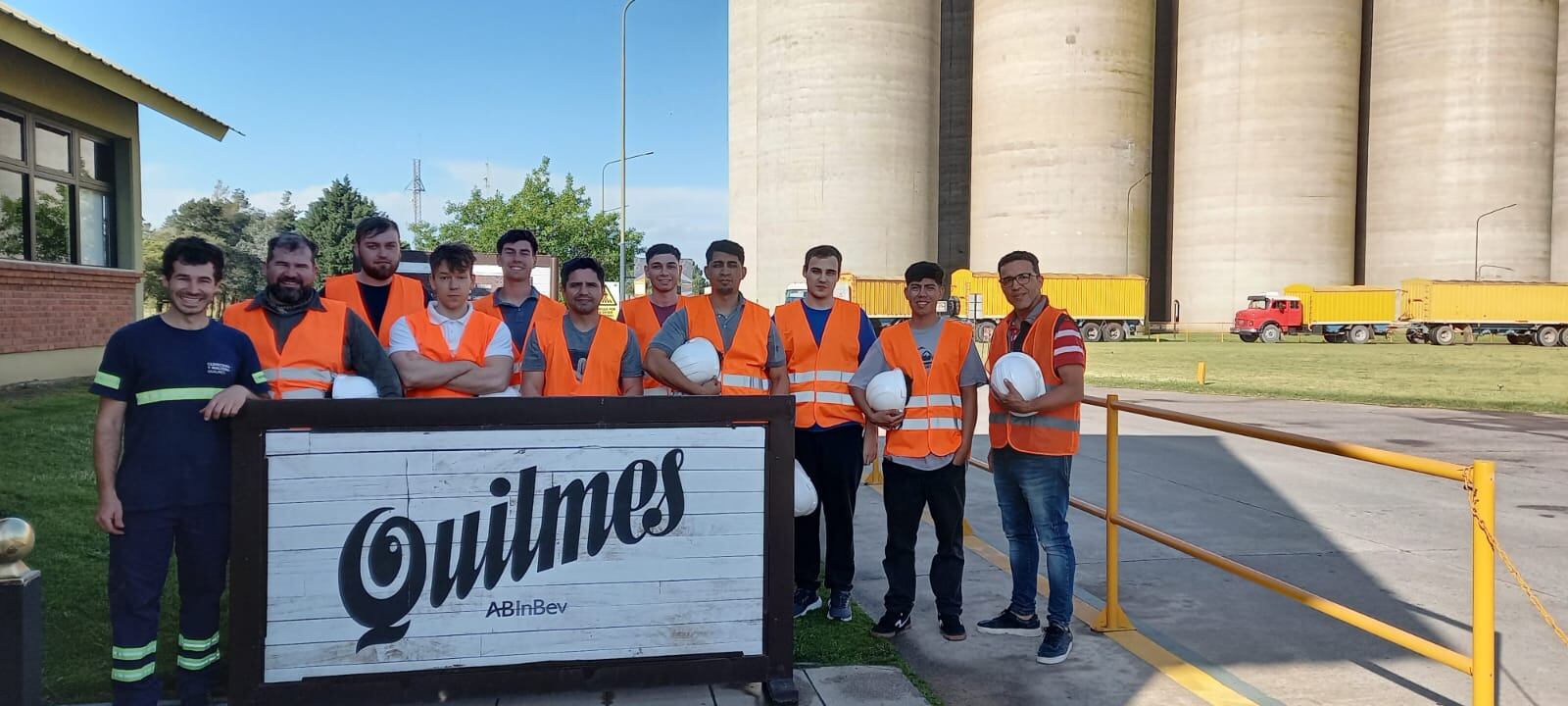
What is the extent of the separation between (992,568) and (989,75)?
44205 millimetres

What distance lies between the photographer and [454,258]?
4.84 m

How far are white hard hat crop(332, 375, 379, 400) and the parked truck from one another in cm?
4489

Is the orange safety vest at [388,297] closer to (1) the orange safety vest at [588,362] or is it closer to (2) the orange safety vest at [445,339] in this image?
(2) the orange safety vest at [445,339]

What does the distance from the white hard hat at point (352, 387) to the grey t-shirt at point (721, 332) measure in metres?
1.33

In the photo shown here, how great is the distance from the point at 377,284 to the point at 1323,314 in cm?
4733

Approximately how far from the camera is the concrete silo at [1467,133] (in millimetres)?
45688

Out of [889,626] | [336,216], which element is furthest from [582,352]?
[336,216]

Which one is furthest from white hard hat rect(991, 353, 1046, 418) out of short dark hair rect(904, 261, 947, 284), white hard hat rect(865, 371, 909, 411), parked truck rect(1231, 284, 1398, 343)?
parked truck rect(1231, 284, 1398, 343)

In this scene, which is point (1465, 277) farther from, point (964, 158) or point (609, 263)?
point (609, 263)

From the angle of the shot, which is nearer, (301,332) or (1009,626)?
(301,332)

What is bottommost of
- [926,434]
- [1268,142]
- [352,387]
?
[926,434]

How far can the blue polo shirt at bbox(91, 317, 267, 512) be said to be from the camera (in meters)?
3.51

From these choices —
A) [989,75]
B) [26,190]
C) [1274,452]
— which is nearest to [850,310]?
[1274,452]

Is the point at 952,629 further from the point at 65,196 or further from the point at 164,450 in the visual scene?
the point at 65,196
